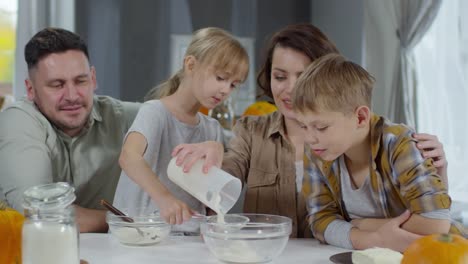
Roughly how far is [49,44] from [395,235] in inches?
51.9

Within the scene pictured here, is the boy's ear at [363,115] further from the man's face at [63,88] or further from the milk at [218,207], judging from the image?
the man's face at [63,88]

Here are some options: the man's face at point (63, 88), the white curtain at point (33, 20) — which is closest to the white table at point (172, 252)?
the man's face at point (63, 88)

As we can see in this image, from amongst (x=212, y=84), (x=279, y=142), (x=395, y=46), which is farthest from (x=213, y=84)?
(x=395, y=46)

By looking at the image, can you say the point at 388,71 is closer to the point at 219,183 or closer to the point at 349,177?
the point at 349,177

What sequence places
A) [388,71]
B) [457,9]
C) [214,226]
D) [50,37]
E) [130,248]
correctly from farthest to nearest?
1. [388,71]
2. [457,9]
3. [50,37]
4. [130,248]
5. [214,226]

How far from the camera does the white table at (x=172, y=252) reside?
138cm

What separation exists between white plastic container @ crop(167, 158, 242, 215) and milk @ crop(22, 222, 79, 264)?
1.47 feet

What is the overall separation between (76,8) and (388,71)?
186 centimetres

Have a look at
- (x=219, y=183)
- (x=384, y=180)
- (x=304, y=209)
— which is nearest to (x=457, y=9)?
(x=304, y=209)

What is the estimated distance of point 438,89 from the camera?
3.24m

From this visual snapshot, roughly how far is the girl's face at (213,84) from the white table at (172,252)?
0.49 m

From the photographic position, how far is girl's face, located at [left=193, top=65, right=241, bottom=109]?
1.95 meters

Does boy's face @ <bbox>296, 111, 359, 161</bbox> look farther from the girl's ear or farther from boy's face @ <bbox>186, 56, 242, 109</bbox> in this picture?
the girl's ear

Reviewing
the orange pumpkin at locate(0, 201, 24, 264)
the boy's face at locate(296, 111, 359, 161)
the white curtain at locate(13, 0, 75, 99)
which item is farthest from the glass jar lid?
the white curtain at locate(13, 0, 75, 99)
